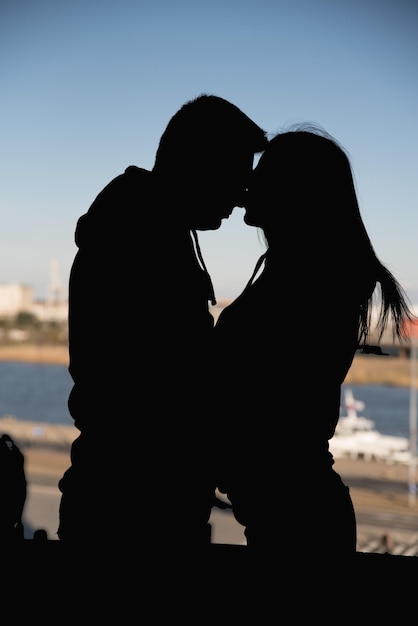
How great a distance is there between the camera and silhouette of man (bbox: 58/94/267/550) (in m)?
0.81

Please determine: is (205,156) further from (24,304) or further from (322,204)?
(24,304)

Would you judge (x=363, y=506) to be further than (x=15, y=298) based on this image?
No

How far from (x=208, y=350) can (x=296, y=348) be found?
4.3 inches

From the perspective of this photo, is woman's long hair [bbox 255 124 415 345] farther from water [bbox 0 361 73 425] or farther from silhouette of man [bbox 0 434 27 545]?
water [bbox 0 361 73 425]

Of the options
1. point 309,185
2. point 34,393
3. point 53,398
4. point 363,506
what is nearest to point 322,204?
point 309,185

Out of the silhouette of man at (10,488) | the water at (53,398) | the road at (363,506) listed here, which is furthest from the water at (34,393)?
the silhouette of man at (10,488)

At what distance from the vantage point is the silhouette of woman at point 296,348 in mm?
800

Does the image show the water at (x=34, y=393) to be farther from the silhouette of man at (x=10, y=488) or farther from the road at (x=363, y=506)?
the silhouette of man at (x=10, y=488)

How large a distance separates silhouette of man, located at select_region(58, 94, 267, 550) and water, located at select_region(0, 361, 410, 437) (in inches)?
1225

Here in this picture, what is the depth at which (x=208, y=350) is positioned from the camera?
83cm

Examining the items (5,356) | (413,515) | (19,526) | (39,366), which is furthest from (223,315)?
(39,366)

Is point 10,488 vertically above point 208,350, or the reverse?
point 208,350

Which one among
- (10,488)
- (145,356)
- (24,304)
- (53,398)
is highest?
(24,304)

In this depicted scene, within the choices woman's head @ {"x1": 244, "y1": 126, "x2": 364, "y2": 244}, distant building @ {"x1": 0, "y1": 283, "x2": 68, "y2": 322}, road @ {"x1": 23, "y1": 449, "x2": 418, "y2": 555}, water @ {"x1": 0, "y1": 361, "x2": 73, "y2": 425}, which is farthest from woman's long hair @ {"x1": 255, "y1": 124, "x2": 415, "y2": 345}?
distant building @ {"x1": 0, "y1": 283, "x2": 68, "y2": 322}
